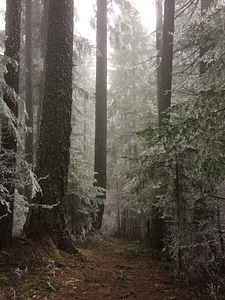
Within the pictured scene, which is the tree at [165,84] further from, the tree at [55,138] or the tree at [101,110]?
the tree at [101,110]

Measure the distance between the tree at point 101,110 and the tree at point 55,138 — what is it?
4.49m

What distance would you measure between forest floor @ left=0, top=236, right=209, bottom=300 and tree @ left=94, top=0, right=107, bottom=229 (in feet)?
17.5

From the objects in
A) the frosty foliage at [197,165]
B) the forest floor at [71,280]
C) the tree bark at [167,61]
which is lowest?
the forest floor at [71,280]

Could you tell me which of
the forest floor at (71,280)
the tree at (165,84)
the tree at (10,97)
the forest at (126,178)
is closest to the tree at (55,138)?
the forest at (126,178)

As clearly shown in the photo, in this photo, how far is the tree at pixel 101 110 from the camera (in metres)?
11.3

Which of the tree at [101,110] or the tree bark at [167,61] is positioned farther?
the tree at [101,110]

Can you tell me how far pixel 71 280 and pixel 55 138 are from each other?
281cm

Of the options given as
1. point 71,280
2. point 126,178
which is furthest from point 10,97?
point 71,280

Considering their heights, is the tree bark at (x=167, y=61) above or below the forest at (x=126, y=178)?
above

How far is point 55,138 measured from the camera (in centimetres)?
614

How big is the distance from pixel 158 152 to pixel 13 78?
3.45 meters

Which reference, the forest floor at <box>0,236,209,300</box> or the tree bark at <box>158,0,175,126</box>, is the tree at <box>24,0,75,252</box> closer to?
the forest floor at <box>0,236,209,300</box>

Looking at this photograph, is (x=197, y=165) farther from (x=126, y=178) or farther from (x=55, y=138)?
(x=55, y=138)

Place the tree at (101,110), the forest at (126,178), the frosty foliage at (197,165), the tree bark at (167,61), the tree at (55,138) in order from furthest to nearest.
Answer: the tree at (101,110)
the tree bark at (167,61)
the tree at (55,138)
the forest at (126,178)
the frosty foliage at (197,165)
